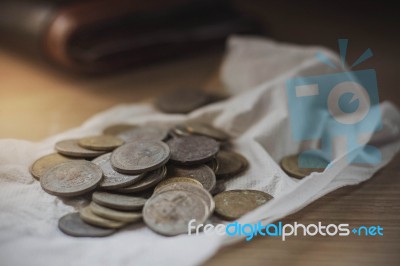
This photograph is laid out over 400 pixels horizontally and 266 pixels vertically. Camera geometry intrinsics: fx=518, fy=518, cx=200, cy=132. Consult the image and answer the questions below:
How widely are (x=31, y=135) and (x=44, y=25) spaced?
A: 46cm

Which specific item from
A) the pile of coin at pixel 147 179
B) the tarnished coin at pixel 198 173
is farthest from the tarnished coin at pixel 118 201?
the tarnished coin at pixel 198 173

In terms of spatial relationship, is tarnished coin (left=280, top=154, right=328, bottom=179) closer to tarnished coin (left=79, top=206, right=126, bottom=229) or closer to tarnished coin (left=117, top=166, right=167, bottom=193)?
tarnished coin (left=117, top=166, right=167, bottom=193)

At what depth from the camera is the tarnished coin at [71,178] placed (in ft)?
3.09

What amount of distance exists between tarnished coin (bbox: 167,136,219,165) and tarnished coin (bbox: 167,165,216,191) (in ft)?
0.04

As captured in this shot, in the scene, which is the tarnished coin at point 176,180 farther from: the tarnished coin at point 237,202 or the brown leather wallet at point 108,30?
the brown leather wallet at point 108,30

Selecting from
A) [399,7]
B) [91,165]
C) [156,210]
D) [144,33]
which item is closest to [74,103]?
[144,33]

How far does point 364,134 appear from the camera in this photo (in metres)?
1.14

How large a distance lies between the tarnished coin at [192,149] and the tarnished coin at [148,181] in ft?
0.18

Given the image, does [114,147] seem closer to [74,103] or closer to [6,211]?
[6,211]

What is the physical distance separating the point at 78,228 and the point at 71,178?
130mm

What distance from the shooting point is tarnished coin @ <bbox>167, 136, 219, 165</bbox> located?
3.39 feet

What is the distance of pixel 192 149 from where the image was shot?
1.07 meters

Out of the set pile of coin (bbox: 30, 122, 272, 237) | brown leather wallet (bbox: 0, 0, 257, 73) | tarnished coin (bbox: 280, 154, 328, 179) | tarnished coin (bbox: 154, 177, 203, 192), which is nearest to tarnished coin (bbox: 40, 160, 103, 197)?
pile of coin (bbox: 30, 122, 272, 237)

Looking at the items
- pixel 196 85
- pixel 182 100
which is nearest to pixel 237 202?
pixel 182 100
